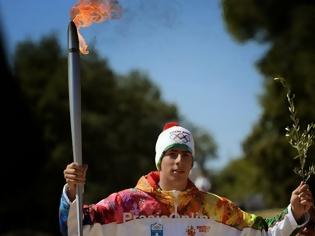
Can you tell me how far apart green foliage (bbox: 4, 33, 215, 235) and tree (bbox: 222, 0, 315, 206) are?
352 cm

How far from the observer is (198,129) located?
49.0m

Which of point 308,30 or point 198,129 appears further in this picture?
point 198,129

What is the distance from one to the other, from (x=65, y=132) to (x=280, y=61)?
322 inches

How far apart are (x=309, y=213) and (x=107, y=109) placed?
71.2 ft

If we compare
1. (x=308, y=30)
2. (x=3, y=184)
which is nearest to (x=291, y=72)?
(x=308, y=30)

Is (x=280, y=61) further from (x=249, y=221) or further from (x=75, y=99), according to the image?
(x=75, y=99)

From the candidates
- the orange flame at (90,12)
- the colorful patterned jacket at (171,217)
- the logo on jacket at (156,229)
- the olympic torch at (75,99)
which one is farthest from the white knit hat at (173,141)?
the orange flame at (90,12)

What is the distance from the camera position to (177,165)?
12.3ft

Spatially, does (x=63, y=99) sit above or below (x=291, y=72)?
above

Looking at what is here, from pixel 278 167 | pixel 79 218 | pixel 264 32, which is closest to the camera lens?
pixel 79 218

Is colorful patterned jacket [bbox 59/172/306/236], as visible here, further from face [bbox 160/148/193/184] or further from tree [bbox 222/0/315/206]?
tree [bbox 222/0/315/206]

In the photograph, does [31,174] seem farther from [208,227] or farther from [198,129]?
[198,129]

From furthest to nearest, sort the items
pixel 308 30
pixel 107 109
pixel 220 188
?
pixel 220 188, pixel 107 109, pixel 308 30

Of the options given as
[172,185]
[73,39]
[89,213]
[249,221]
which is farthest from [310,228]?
[73,39]
